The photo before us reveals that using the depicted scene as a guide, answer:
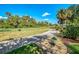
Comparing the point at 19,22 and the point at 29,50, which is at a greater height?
the point at 19,22

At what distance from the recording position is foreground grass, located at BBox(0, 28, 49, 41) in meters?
1.99

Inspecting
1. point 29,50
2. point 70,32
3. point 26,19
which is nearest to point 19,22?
point 26,19

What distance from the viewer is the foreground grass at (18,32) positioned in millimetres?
1990

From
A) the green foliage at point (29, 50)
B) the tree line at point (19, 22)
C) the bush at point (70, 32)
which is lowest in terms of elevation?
the green foliage at point (29, 50)

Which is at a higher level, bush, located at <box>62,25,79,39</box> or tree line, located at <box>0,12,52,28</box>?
tree line, located at <box>0,12,52,28</box>

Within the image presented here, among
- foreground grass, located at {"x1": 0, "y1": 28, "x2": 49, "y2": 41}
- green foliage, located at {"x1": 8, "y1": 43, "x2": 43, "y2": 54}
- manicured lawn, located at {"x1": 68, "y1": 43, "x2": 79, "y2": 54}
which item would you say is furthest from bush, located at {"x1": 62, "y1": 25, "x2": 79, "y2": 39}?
green foliage, located at {"x1": 8, "y1": 43, "x2": 43, "y2": 54}

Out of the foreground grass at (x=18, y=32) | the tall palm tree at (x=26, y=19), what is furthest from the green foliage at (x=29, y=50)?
the tall palm tree at (x=26, y=19)

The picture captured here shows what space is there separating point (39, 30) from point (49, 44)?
0.54ft

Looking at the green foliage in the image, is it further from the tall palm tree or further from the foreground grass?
the tall palm tree

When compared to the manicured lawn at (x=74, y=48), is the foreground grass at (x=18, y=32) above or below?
above

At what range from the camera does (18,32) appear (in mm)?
2012

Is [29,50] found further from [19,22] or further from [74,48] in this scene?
[74,48]

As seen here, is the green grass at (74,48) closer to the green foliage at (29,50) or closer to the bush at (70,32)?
the bush at (70,32)

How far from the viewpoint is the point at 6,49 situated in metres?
1.98
